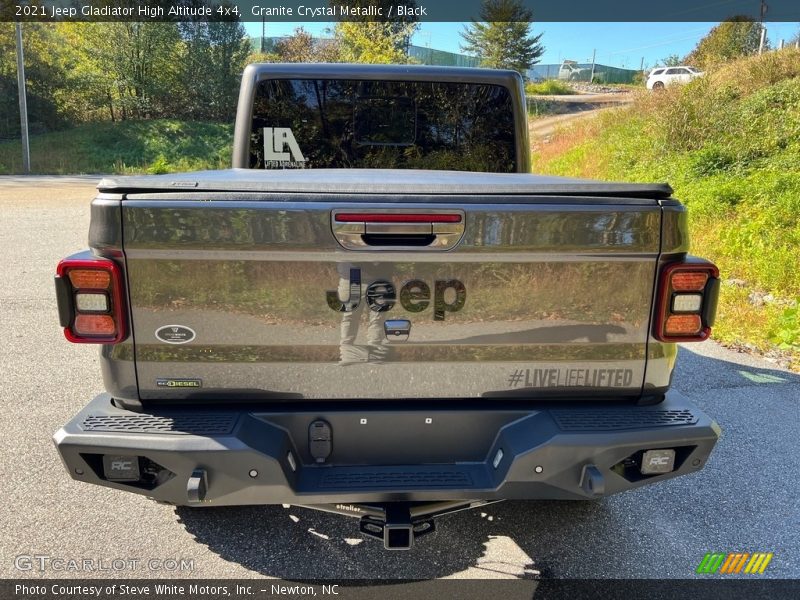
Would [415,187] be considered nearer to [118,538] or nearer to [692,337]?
[692,337]

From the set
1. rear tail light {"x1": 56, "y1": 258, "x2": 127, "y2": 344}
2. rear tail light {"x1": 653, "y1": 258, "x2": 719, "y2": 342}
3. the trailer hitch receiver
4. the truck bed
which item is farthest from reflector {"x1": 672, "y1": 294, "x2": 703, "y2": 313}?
rear tail light {"x1": 56, "y1": 258, "x2": 127, "y2": 344}

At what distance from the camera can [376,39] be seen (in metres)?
28.5

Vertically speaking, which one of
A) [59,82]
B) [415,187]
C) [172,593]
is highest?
[59,82]

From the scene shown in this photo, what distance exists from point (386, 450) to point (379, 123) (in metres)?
2.49

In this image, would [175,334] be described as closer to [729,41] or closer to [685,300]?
[685,300]

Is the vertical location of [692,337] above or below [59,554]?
above

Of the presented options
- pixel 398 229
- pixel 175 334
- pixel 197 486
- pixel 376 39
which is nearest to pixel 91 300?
pixel 175 334

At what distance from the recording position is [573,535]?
2914 mm

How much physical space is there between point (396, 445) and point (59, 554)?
172cm

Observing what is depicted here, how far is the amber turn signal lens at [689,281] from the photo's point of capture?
7.09ft

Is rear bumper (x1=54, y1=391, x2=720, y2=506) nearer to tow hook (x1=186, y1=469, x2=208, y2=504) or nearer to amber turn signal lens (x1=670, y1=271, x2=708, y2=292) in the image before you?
tow hook (x1=186, y1=469, x2=208, y2=504)

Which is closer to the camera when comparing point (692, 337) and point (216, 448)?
point (216, 448)

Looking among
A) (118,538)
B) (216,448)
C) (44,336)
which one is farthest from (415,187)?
(44,336)

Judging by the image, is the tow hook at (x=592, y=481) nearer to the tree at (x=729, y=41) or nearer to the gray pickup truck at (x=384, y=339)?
the gray pickup truck at (x=384, y=339)
